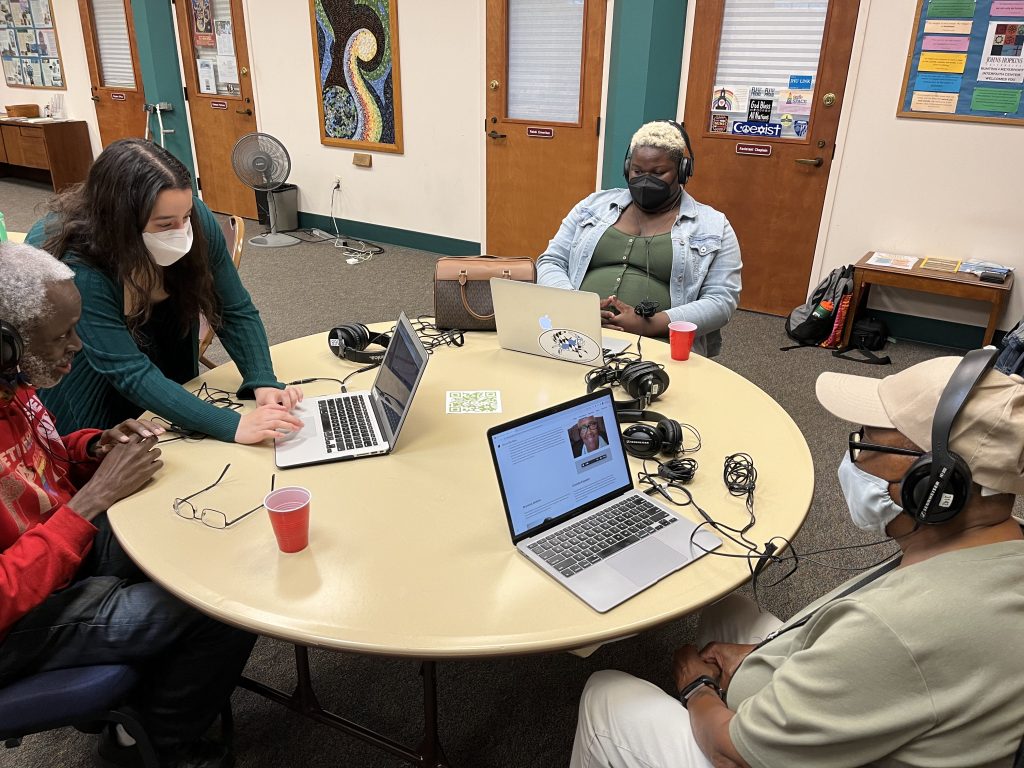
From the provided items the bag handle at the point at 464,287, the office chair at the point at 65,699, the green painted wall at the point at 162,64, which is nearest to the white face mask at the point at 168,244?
the bag handle at the point at 464,287

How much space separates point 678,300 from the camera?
250 centimetres

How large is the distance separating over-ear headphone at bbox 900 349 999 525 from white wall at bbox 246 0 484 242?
4.64 metres

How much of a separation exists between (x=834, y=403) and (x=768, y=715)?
515 millimetres

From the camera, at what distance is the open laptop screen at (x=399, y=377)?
1.53 m

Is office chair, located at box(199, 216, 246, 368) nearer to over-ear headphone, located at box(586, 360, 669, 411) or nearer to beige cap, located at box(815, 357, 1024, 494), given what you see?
over-ear headphone, located at box(586, 360, 669, 411)

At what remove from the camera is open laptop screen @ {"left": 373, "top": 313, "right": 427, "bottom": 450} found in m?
1.53

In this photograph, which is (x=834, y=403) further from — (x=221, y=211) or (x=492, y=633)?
(x=221, y=211)

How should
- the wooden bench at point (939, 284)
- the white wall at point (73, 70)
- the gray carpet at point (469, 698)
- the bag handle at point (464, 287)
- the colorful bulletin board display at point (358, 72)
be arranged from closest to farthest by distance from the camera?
the gray carpet at point (469, 698) → the bag handle at point (464, 287) → the wooden bench at point (939, 284) → the colorful bulletin board display at point (358, 72) → the white wall at point (73, 70)

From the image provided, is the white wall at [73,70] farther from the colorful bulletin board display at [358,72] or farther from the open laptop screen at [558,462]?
the open laptop screen at [558,462]

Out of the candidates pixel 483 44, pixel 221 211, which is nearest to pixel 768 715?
pixel 483 44

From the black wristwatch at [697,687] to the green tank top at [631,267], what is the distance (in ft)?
4.85

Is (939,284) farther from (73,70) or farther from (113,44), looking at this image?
(73,70)

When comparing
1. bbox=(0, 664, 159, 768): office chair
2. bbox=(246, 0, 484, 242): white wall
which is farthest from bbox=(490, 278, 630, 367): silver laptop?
bbox=(246, 0, 484, 242): white wall

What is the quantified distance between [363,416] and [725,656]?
2.98 feet
